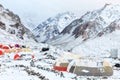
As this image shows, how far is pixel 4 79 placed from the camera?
35531 mm

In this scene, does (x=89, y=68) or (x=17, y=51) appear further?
(x=17, y=51)

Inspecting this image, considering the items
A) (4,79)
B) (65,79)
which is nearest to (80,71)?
(65,79)

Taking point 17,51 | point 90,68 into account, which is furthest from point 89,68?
point 17,51

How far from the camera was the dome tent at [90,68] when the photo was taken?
5250 cm

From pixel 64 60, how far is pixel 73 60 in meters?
3.55

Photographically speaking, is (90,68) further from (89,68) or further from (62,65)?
(62,65)

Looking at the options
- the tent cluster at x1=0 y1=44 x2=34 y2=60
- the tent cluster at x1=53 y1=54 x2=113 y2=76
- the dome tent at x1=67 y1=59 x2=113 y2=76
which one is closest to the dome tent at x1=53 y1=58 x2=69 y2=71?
the tent cluster at x1=53 y1=54 x2=113 y2=76

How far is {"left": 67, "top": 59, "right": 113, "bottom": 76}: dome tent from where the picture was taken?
172 feet

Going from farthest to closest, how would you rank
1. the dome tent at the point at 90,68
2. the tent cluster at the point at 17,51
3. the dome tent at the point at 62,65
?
the tent cluster at the point at 17,51 < the dome tent at the point at 62,65 < the dome tent at the point at 90,68

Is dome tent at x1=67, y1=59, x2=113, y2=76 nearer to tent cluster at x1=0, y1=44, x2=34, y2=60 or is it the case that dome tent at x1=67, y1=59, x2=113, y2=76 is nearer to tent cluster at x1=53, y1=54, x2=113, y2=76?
tent cluster at x1=53, y1=54, x2=113, y2=76

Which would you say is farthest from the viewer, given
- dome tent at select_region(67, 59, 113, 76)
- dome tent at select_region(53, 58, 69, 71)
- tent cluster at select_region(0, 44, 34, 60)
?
tent cluster at select_region(0, 44, 34, 60)

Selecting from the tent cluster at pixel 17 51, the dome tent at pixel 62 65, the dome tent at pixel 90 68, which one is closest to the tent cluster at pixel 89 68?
the dome tent at pixel 90 68

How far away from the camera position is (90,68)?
53000mm

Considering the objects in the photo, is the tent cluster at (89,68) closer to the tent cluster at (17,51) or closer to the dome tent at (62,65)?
the dome tent at (62,65)
